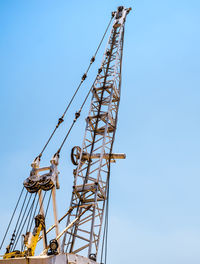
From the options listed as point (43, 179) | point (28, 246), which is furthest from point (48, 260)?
point (43, 179)

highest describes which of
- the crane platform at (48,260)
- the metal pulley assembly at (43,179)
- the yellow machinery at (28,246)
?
the metal pulley assembly at (43,179)

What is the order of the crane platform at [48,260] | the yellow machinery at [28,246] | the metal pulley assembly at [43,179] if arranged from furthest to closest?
the metal pulley assembly at [43,179] → the yellow machinery at [28,246] → the crane platform at [48,260]

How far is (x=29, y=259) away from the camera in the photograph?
12898 mm

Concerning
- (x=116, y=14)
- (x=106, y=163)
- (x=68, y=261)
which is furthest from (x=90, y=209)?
(x=116, y=14)

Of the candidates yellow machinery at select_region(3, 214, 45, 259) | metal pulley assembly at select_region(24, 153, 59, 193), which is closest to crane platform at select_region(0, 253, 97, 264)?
yellow machinery at select_region(3, 214, 45, 259)

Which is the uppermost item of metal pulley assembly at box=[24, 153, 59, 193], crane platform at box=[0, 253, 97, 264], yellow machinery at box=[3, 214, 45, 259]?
metal pulley assembly at box=[24, 153, 59, 193]

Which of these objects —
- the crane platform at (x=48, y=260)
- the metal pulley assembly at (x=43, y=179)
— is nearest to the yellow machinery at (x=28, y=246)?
the crane platform at (x=48, y=260)

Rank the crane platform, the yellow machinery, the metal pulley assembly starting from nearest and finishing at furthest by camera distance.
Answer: the crane platform → the yellow machinery → the metal pulley assembly

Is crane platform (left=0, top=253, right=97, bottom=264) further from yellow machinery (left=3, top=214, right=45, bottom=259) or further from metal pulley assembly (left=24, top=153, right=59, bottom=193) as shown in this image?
metal pulley assembly (left=24, top=153, right=59, bottom=193)

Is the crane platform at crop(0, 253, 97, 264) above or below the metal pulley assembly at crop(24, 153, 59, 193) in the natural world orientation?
below

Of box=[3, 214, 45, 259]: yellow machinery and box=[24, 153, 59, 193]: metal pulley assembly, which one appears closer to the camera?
box=[3, 214, 45, 259]: yellow machinery

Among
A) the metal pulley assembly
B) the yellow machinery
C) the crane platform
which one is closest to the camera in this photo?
the crane platform

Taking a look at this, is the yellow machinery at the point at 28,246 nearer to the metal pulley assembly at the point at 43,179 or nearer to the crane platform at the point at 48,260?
the crane platform at the point at 48,260

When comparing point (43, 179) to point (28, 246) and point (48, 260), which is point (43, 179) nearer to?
point (28, 246)
